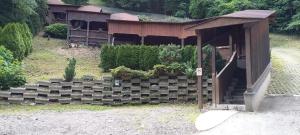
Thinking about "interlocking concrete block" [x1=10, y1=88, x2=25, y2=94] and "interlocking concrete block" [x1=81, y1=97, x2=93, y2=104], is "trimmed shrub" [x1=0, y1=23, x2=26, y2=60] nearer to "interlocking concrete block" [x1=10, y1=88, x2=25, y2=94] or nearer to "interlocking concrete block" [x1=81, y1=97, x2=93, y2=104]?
"interlocking concrete block" [x1=10, y1=88, x2=25, y2=94]

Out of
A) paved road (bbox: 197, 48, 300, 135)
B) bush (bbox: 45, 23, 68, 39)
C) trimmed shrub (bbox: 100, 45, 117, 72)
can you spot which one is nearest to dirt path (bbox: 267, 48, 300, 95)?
paved road (bbox: 197, 48, 300, 135)

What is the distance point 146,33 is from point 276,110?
15490 millimetres

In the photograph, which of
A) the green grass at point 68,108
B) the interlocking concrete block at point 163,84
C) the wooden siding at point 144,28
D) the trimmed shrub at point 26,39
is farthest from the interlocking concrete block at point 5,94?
the wooden siding at point 144,28

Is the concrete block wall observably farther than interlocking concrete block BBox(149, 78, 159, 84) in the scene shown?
No

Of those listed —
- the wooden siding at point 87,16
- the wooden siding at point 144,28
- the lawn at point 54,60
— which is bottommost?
the lawn at point 54,60

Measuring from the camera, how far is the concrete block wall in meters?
16.3

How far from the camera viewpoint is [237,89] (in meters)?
17.5

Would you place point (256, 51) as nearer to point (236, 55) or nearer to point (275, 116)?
point (236, 55)

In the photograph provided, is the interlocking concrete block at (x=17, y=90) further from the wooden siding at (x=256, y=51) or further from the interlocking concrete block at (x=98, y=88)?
the wooden siding at (x=256, y=51)

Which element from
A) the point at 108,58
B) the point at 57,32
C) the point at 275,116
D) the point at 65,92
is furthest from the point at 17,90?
the point at 57,32

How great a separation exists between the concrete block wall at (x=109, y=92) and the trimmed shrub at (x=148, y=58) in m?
3.94

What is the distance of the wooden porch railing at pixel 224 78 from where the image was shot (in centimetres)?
1498

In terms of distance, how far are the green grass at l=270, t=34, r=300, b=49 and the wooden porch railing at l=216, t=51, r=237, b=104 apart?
1845cm

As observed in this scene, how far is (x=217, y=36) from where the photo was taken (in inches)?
667
